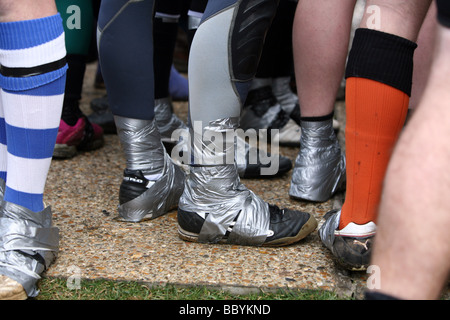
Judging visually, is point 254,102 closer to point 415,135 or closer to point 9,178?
point 9,178

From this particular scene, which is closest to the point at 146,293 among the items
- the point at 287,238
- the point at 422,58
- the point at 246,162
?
the point at 287,238

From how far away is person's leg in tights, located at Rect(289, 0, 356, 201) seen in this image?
1.89 metres

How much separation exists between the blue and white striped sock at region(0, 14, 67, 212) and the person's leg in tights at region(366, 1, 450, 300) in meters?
0.88

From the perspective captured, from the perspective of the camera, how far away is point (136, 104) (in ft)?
5.82

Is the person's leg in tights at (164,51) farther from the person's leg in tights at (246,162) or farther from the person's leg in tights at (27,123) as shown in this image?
the person's leg in tights at (27,123)

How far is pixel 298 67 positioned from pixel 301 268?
2.73 feet

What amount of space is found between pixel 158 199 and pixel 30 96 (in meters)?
0.63

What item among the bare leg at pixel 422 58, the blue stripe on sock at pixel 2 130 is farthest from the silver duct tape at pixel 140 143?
the bare leg at pixel 422 58

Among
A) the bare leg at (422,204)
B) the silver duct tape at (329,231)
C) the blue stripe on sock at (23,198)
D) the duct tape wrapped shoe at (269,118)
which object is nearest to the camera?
the bare leg at (422,204)

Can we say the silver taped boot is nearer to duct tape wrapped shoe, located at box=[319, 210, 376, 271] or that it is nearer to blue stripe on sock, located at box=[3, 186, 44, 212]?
blue stripe on sock, located at box=[3, 186, 44, 212]

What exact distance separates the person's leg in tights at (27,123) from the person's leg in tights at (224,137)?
0.39m

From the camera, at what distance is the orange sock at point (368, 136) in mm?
1354

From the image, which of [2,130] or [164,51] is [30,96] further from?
[164,51]

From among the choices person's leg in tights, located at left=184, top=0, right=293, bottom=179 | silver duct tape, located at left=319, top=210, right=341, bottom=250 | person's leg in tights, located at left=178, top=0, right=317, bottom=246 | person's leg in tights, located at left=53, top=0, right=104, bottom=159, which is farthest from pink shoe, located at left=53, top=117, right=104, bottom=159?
silver duct tape, located at left=319, top=210, right=341, bottom=250
